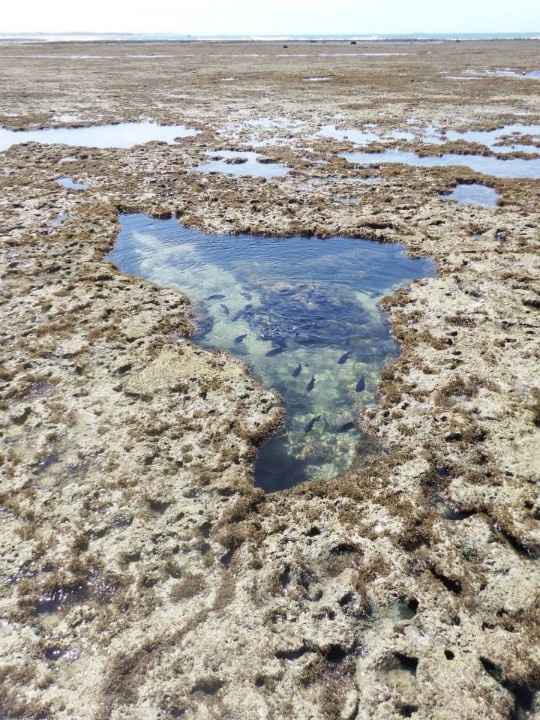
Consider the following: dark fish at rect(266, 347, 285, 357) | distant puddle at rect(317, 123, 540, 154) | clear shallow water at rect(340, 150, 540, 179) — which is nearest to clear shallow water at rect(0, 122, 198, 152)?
distant puddle at rect(317, 123, 540, 154)

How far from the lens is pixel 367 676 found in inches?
313

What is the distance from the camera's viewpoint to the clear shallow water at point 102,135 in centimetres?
4709

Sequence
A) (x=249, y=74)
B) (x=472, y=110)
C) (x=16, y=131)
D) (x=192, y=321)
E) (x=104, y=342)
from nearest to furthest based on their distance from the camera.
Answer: (x=104, y=342), (x=192, y=321), (x=16, y=131), (x=472, y=110), (x=249, y=74)

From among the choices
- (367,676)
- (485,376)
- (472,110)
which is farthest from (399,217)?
(472,110)

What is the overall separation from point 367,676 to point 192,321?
13986 mm

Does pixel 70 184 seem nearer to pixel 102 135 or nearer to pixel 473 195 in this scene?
pixel 102 135

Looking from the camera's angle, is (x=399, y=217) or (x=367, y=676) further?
(x=399, y=217)

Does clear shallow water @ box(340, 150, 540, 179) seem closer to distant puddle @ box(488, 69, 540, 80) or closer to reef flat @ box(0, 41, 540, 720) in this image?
reef flat @ box(0, 41, 540, 720)

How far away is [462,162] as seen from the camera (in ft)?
129

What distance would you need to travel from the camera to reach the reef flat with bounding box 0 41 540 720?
793cm

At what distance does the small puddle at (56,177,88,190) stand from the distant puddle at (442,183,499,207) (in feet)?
86.3

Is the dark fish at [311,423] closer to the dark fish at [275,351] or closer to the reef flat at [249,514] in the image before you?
the reef flat at [249,514]

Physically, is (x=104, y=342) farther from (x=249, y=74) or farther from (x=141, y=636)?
(x=249, y=74)

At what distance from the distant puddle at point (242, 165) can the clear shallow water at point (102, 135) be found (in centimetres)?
921
